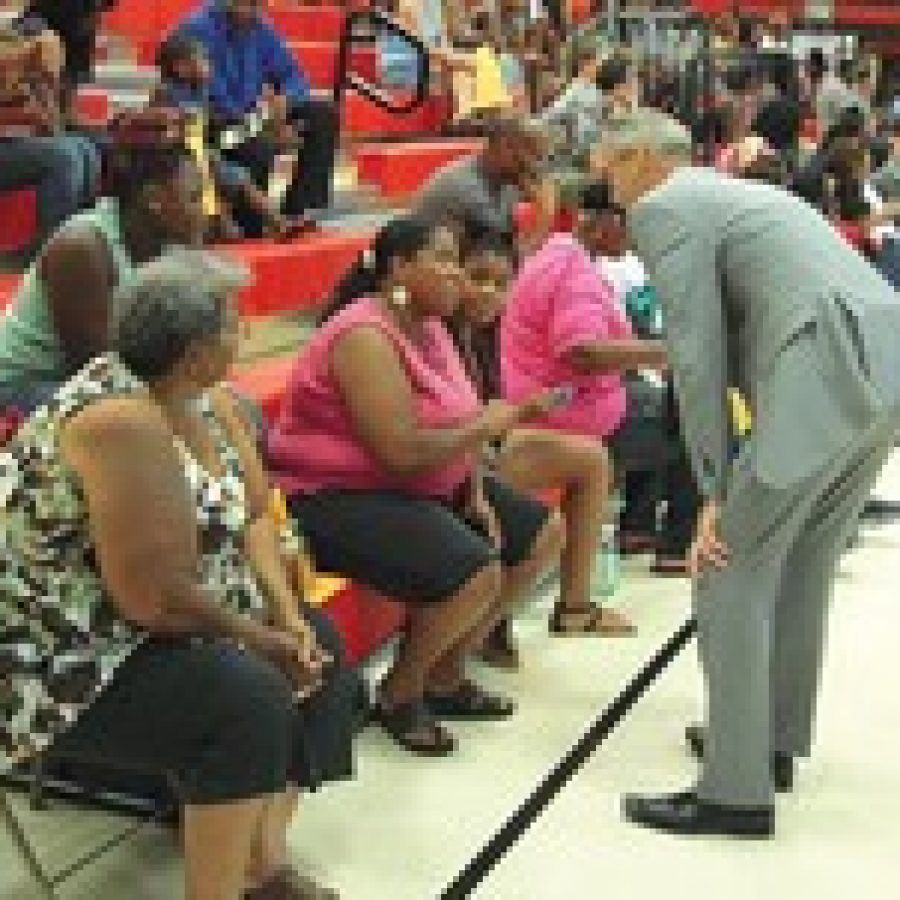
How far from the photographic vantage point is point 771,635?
327cm

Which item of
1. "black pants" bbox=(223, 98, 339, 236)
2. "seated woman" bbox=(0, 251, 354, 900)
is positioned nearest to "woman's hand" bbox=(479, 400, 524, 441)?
"seated woman" bbox=(0, 251, 354, 900)

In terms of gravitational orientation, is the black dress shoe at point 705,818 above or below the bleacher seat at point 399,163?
below

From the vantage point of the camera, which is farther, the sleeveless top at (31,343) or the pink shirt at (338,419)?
the pink shirt at (338,419)

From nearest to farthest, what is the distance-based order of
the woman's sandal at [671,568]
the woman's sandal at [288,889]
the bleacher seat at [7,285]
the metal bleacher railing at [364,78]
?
the woman's sandal at [288,889]
the bleacher seat at [7,285]
the woman's sandal at [671,568]
the metal bleacher railing at [364,78]

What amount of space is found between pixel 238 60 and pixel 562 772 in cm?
342

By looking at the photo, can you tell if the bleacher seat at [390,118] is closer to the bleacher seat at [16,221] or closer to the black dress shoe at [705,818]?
the bleacher seat at [16,221]

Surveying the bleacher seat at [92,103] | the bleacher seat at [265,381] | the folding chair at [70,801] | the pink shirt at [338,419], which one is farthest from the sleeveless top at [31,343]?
the bleacher seat at [92,103]

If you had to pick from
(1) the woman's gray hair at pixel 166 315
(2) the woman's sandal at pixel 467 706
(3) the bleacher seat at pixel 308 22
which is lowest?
(2) the woman's sandal at pixel 467 706

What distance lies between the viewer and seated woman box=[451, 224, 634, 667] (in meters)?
4.18

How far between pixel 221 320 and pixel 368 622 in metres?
1.53

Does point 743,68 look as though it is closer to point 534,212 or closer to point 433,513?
point 534,212

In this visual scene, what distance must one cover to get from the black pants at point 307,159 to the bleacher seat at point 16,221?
97 centimetres

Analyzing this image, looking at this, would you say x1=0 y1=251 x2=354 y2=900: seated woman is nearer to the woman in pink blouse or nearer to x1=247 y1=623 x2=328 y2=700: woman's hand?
x1=247 y1=623 x2=328 y2=700: woman's hand

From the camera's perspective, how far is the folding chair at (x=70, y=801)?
2.66 metres
